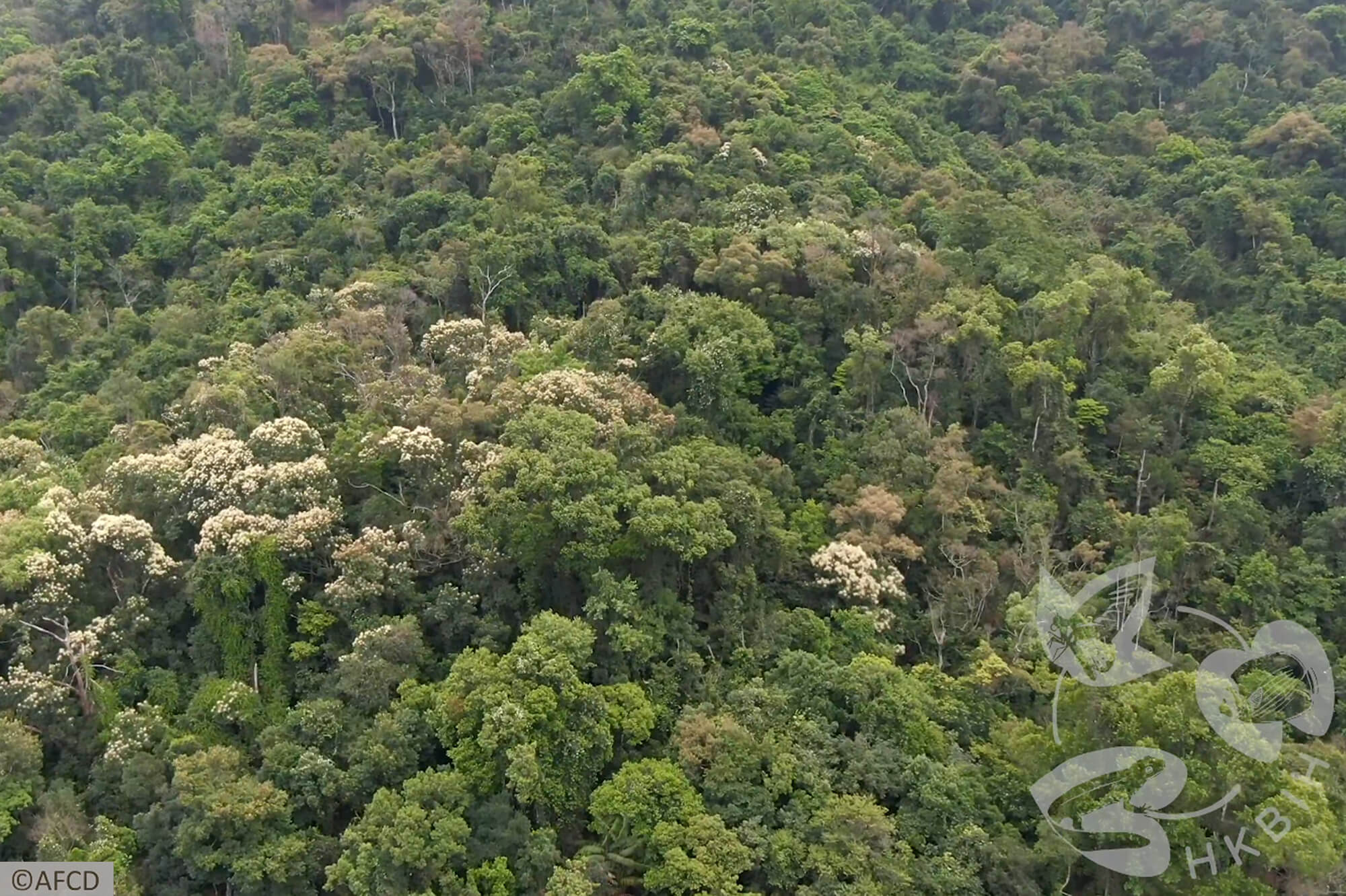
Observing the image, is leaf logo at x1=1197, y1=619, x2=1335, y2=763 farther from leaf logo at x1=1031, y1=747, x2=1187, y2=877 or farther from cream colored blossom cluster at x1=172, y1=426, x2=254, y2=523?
cream colored blossom cluster at x1=172, y1=426, x2=254, y2=523

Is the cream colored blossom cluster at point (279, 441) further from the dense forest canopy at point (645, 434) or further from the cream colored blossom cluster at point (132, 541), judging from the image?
the cream colored blossom cluster at point (132, 541)

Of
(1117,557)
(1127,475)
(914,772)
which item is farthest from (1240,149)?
(914,772)

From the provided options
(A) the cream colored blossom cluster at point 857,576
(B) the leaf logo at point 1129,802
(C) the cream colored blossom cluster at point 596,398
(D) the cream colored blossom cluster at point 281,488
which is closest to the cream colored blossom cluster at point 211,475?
(D) the cream colored blossom cluster at point 281,488

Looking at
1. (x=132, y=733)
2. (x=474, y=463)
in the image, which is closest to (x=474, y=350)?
(x=474, y=463)

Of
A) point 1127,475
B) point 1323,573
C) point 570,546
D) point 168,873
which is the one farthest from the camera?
point 1127,475

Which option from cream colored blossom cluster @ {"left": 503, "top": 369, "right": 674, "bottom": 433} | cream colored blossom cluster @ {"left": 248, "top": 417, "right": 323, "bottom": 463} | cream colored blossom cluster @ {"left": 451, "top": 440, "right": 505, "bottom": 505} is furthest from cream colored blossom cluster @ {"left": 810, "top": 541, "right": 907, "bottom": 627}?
cream colored blossom cluster @ {"left": 248, "top": 417, "right": 323, "bottom": 463}

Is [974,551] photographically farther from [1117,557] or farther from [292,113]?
[292,113]
